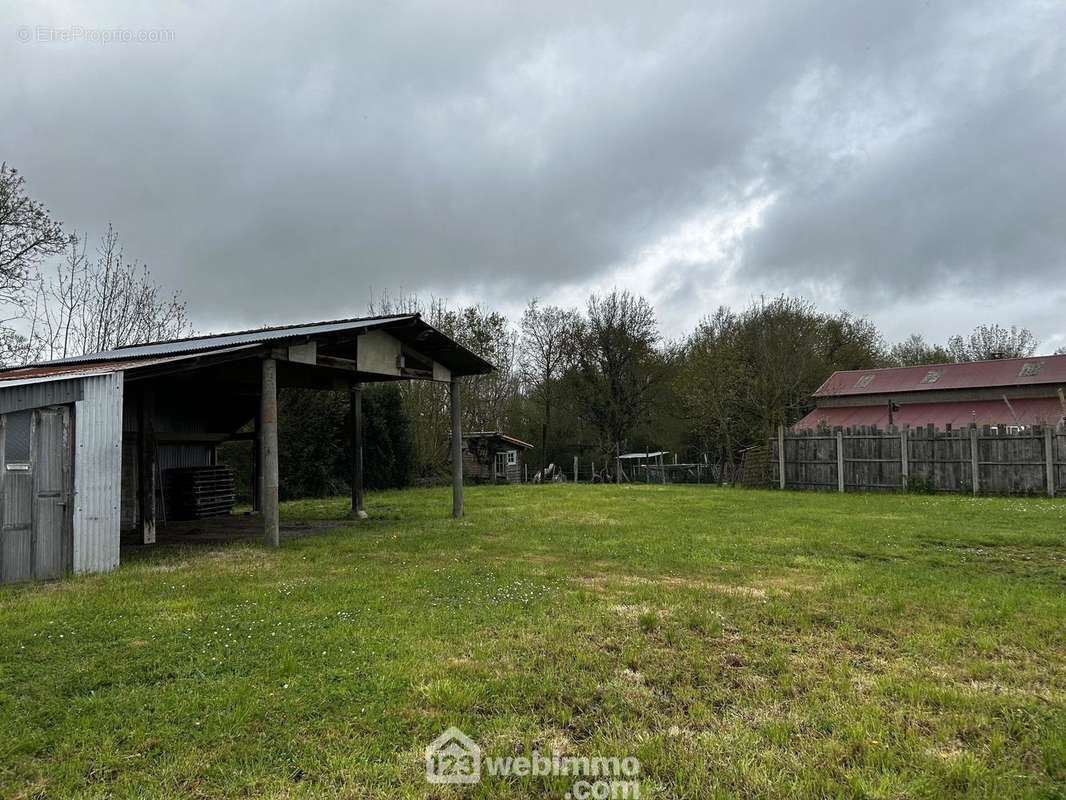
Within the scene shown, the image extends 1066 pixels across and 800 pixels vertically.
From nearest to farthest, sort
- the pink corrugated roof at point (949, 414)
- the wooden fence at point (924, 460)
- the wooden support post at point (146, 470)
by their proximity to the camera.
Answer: the wooden support post at point (146, 470) < the wooden fence at point (924, 460) < the pink corrugated roof at point (949, 414)

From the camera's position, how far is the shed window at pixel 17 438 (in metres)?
6.75

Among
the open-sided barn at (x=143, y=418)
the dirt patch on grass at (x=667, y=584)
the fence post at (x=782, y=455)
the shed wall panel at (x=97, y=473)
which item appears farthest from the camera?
the fence post at (x=782, y=455)

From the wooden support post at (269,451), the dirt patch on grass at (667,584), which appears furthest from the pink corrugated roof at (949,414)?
the wooden support post at (269,451)

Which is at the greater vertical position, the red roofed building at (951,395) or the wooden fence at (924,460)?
the red roofed building at (951,395)

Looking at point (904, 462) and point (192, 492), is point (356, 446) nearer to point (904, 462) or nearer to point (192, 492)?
point (192, 492)

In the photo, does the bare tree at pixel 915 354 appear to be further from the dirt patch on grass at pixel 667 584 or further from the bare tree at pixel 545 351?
the dirt patch on grass at pixel 667 584

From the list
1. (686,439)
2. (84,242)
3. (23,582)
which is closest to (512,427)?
(686,439)

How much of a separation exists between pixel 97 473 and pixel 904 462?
19811 mm

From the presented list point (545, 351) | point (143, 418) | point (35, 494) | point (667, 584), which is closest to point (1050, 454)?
point (667, 584)

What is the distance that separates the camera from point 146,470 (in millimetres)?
10305

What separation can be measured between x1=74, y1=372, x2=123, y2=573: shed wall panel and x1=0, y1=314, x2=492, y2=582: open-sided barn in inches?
0.5

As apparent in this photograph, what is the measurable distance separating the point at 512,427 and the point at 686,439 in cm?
1016

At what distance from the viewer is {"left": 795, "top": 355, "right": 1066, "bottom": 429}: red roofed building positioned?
21250mm

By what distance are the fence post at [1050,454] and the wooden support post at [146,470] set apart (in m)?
20.6
